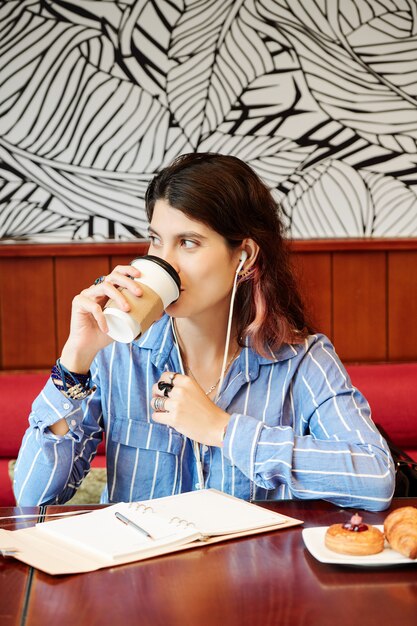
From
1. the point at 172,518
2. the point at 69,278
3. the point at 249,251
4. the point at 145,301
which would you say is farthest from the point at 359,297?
the point at 172,518

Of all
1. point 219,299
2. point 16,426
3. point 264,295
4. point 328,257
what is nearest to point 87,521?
point 219,299

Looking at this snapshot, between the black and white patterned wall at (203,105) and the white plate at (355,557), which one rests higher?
the black and white patterned wall at (203,105)

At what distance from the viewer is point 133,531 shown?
1.16 metres

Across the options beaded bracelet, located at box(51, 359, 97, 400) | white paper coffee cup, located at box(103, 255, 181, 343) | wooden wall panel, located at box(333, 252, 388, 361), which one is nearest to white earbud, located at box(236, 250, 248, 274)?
white paper coffee cup, located at box(103, 255, 181, 343)

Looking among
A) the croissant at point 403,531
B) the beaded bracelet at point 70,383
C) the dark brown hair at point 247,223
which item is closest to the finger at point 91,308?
the beaded bracelet at point 70,383

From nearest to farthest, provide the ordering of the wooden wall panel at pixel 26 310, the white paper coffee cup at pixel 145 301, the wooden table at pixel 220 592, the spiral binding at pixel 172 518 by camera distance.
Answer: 1. the wooden table at pixel 220 592
2. the spiral binding at pixel 172 518
3. the white paper coffee cup at pixel 145 301
4. the wooden wall panel at pixel 26 310

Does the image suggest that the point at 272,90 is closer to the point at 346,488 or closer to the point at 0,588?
the point at 346,488

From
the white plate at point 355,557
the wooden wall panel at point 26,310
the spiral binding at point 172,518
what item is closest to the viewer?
the white plate at point 355,557

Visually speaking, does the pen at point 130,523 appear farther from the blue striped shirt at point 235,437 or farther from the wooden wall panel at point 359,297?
the wooden wall panel at point 359,297

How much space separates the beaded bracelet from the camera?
148cm

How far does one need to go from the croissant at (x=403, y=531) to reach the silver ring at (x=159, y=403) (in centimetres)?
46

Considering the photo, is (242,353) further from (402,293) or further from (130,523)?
(402,293)

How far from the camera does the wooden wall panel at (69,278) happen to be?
11.1 ft

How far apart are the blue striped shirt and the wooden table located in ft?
0.88
